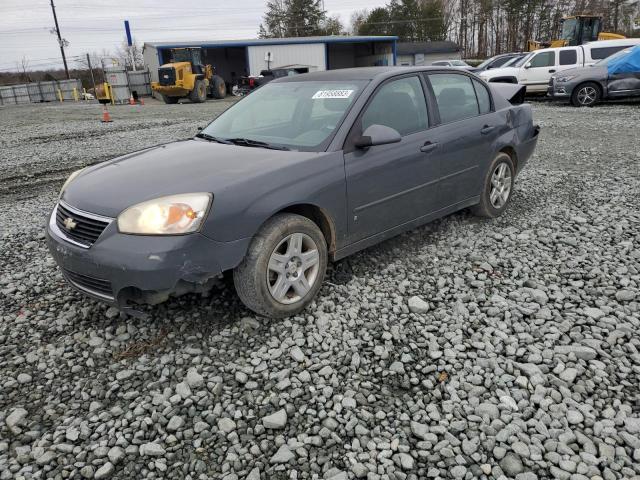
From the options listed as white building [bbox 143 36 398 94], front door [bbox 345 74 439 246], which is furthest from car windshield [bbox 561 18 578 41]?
front door [bbox 345 74 439 246]

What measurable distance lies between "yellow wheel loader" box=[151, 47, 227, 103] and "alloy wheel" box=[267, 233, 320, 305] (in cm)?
2396

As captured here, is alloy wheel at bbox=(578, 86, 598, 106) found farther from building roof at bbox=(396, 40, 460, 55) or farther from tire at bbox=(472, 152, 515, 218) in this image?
building roof at bbox=(396, 40, 460, 55)

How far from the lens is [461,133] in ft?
14.7

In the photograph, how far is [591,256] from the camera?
167 inches

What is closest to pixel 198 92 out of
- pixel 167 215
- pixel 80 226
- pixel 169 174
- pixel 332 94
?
pixel 332 94

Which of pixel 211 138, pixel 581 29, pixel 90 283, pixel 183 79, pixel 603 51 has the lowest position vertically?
pixel 90 283

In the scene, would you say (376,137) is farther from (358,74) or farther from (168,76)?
(168,76)

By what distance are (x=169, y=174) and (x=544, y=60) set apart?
18480mm

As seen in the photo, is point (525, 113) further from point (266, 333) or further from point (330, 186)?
point (266, 333)

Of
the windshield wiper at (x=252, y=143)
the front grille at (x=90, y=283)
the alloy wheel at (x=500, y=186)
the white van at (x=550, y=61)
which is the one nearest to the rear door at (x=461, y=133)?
the alloy wheel at (x=500, y=186)

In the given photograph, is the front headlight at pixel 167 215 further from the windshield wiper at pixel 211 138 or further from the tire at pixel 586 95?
the tire at pixel 586 95

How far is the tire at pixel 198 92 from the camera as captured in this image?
2558 centimetres

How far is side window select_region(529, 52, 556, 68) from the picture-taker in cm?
1802

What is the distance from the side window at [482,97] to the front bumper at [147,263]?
3057 mm
